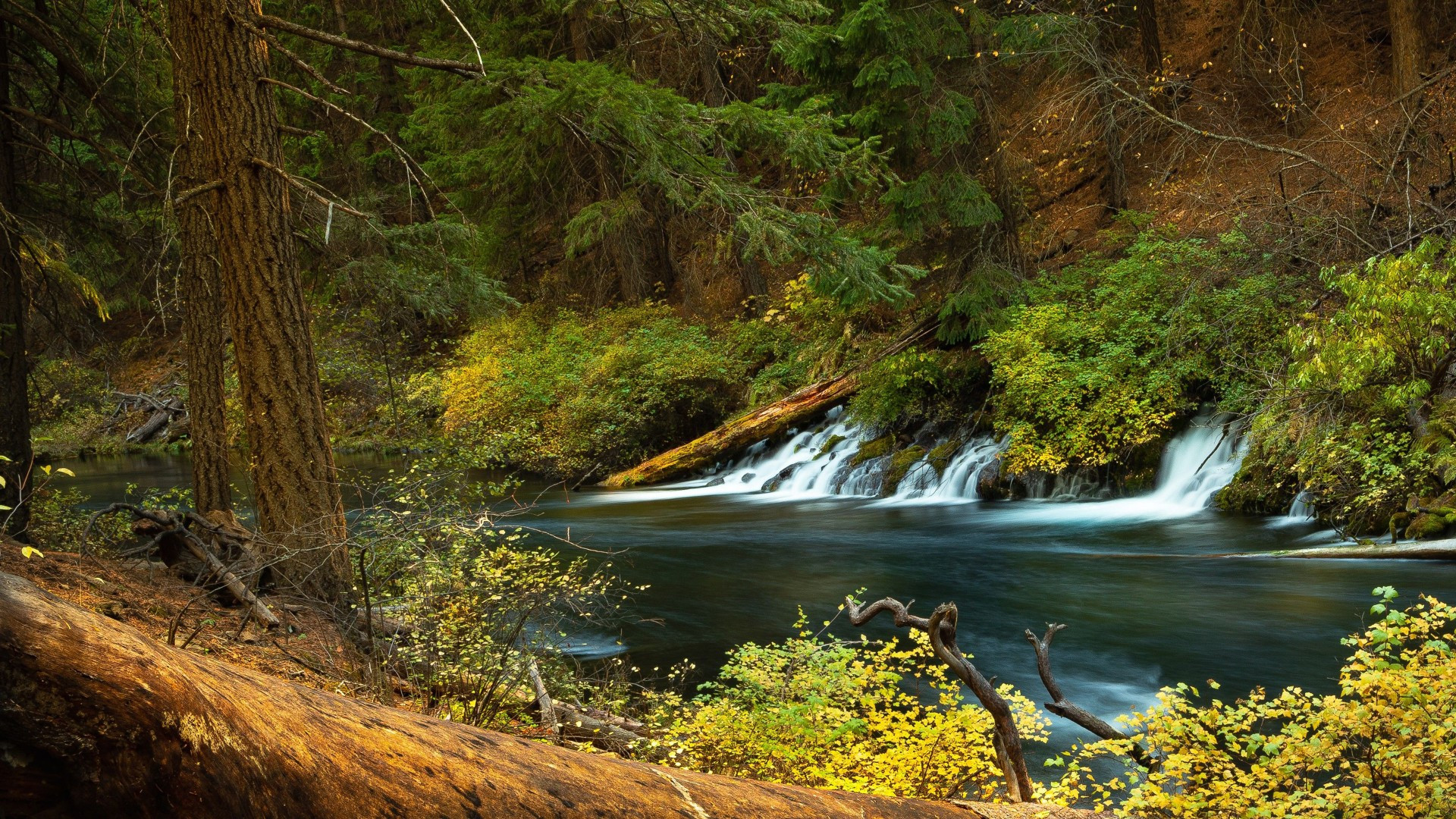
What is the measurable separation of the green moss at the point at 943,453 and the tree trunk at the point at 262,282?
10944 mm

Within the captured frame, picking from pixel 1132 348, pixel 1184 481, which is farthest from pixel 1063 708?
pixel 1132 348

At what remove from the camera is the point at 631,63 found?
20.8 metres

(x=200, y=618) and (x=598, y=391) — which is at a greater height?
(x=598, y=391)

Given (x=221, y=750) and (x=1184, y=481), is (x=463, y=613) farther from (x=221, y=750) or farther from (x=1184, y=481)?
(x=1184, y=481)

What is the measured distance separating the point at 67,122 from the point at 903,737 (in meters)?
11.2

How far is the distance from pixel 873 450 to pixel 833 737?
12.0 metres

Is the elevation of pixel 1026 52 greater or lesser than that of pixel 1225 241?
greater

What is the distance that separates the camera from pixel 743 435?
1859cm

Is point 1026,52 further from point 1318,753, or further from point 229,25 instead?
point 1318,753

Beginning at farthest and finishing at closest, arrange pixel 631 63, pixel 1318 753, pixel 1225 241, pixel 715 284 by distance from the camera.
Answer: pixel 715 284
pixel 631 63
pixel 1225 241
pixel 1318 753

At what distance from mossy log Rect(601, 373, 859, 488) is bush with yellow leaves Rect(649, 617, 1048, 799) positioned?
12679mm

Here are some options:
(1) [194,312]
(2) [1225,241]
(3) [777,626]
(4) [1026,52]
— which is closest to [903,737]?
(3) [777,626]

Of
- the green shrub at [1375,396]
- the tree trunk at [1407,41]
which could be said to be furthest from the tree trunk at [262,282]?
the tree trunk at [1407,41]

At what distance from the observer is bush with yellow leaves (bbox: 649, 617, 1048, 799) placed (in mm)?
4789
